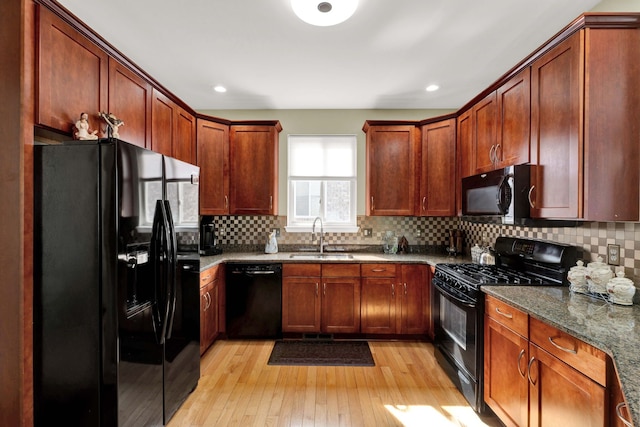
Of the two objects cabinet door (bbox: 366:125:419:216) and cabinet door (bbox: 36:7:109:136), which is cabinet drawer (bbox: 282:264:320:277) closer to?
cabinet door (bbox: 366:125:419:216)

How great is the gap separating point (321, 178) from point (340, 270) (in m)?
1.33

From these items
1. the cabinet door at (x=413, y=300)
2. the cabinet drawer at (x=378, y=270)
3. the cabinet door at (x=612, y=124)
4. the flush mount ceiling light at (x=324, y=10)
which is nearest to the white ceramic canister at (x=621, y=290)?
the cabinet door at (x=612, y=124)

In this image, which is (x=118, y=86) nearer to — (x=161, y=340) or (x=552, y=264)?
(x=161, y=340)

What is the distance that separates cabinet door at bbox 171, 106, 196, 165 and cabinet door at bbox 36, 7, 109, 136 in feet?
3.14

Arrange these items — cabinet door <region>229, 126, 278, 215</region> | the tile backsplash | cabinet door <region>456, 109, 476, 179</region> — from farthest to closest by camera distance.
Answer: the tile backsplash → cabinet door <region>229, 126, 278, 215</region> → cabinet door <region>456, 109, 476, 179</region>

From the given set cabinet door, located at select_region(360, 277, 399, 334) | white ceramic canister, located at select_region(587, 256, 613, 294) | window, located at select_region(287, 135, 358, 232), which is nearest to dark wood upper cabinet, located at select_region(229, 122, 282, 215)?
window, located at select_region(287, 135, 358, 232)

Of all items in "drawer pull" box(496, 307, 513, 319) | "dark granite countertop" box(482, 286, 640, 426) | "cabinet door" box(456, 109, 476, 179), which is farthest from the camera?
"cabinet door" box(456, 109, 476, 179)

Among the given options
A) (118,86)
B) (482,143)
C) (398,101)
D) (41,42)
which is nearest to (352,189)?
(398,101)

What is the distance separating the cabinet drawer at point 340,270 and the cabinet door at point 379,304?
13cm

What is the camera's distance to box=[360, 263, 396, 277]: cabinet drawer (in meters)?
3.07

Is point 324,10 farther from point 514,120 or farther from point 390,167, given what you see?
point 390,167

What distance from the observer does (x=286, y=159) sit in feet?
12.4

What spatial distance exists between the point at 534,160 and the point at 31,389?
3233mm

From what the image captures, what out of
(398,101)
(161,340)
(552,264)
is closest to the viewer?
(161,340)
